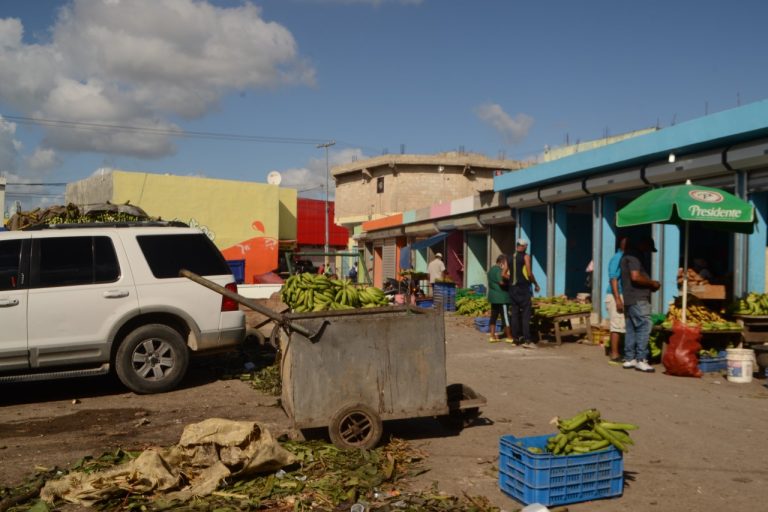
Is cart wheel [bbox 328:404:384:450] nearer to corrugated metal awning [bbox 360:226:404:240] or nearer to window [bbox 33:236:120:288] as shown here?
window [bbox 33:236:120:288]

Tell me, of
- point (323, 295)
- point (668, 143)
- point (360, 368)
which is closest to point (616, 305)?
point (668, 143)

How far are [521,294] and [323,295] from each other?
280 inches

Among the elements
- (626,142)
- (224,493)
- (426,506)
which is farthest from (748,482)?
(626,142)

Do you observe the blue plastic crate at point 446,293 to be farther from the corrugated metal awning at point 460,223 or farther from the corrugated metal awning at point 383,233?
the corrugated metal awning at point 383,233

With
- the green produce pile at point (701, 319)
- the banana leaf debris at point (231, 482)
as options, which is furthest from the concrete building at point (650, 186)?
the banana leaf debris at point (231, 482)

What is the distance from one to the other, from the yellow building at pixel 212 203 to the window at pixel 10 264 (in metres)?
22.6

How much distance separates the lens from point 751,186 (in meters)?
11.3

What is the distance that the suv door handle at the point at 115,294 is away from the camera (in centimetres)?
870

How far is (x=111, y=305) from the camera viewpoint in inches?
343

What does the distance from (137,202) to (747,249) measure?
26.7 meters

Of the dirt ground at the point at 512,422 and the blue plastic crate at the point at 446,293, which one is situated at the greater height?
the blue plastic crate at the point at 446,293

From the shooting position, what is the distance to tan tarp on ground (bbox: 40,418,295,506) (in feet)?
16.0

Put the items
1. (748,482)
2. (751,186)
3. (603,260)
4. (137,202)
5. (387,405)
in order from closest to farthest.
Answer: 1. (748,482)
2. (387,405)
3. (751,186)
4. (603,260)
5. (137,202)

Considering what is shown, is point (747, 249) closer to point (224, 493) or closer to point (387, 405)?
point (387, 405)
